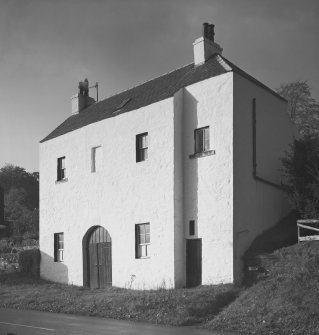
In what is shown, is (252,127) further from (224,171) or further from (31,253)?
(31,253)

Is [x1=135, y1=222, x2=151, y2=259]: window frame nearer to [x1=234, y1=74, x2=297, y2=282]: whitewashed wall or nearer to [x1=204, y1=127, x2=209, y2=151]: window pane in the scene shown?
[x1=204, y1=127, x2=209, y2=151]: window pane

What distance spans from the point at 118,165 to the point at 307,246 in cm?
951

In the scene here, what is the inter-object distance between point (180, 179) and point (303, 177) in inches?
188

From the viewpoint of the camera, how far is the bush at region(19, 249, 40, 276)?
2825cm

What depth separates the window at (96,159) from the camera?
24.8m

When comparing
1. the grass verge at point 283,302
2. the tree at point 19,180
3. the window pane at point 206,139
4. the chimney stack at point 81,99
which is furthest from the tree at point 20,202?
the grass verge at point 283,302

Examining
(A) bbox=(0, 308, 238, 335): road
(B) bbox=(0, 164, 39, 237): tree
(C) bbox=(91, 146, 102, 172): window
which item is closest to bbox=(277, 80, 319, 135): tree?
(C) bbox=(91, 146, 102, 172): window

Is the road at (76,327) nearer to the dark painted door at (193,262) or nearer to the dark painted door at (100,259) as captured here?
the dark painted door at (193,262)

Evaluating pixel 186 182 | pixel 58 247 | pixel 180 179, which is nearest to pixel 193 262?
pixel 186 182

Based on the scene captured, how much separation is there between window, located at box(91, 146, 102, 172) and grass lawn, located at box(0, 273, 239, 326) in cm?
578

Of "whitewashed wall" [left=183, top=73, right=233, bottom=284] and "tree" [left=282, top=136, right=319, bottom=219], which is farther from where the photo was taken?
"tree" [left=282, top=136, right=319, bottom=219]

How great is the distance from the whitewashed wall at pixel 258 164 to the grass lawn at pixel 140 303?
2.03m

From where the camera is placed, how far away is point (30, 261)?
2866cm

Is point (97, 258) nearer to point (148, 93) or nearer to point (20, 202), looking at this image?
point (148, 93)
